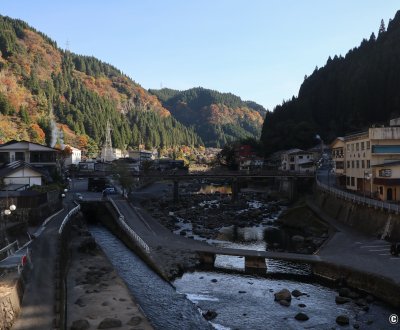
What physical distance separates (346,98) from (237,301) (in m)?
94.0

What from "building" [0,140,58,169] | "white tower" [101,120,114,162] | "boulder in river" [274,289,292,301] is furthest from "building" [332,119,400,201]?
"white tower" [101,120,114,162]

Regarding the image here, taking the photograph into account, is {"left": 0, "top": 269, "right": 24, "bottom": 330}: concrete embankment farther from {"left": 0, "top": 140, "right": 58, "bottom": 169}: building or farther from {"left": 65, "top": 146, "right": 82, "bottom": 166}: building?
{"left": 65, "top": 146, "right": 82, "bottom": 166}: building

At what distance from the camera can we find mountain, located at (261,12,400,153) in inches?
3706

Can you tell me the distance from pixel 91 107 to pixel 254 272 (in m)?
148

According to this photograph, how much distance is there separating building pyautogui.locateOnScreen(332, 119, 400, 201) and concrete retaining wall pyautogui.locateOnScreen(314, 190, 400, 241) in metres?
3.07

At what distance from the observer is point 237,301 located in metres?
22.9

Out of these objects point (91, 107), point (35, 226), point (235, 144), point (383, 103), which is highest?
point (91, 107)

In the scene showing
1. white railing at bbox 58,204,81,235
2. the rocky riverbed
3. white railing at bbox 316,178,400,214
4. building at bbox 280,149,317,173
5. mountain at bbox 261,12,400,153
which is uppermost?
mountain at bbox 261,12,400,153

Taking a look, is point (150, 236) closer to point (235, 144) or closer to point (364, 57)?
point (235, 144)

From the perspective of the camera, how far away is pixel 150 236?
3628 cm

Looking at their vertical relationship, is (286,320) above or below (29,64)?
below

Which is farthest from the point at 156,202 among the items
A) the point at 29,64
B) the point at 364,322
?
the point at 29,64

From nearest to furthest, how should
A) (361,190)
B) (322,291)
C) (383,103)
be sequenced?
(322,291) < (361,190) < (383,103)

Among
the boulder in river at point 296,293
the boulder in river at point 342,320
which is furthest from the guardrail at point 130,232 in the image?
the boulder in river at point 342,320
